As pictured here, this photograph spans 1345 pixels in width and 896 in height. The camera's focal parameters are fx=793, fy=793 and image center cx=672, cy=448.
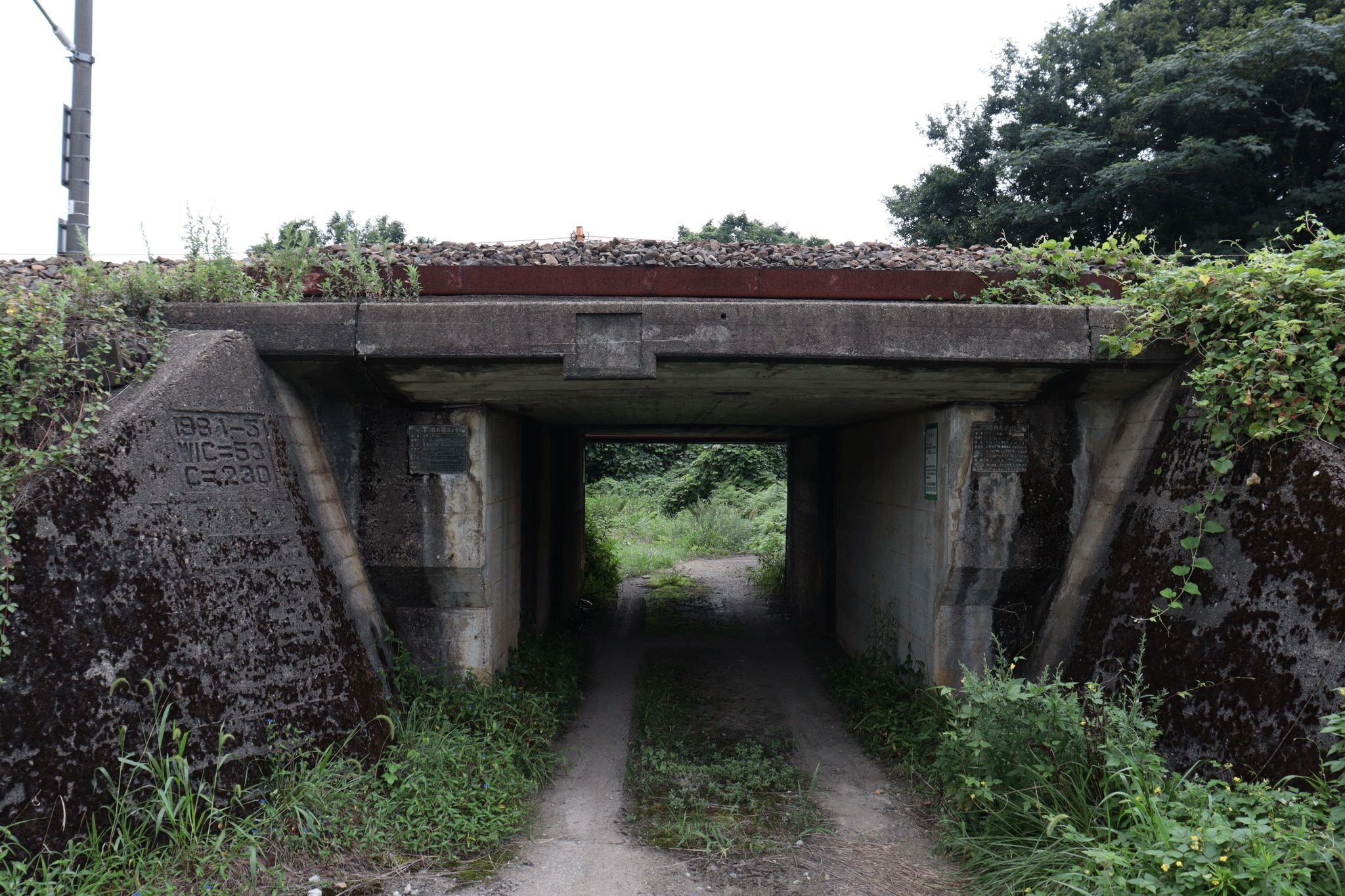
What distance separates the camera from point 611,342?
15.0 ft

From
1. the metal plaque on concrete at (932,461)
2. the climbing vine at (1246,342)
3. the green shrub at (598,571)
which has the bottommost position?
the green shrub at (598,571)

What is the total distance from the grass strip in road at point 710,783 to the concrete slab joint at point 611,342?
2.58 meters

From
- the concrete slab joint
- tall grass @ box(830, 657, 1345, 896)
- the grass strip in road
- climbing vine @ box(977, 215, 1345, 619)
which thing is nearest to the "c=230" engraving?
the concrete slab joint

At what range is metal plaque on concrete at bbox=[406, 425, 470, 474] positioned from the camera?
16.9ft

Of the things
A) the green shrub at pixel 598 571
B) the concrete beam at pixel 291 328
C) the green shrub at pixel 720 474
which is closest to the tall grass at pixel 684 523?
the green shrub at pixel 720 474

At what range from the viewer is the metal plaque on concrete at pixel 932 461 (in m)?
5.52

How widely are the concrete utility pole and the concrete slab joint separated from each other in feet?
14.6

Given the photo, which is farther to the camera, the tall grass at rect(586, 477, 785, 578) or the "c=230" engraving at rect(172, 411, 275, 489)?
the tall grass at rect(586, 477, 785, 578)

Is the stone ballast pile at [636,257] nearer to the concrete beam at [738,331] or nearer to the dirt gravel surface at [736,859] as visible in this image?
the concrete beam at [738,331]

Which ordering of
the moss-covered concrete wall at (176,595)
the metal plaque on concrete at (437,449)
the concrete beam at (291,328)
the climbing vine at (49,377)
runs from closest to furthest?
the moss-covered concrete wall at (176,595) < the climbing vine at (49,377) < the concrete beam at (291,328) < the metal plaque on concrete at (437,449)

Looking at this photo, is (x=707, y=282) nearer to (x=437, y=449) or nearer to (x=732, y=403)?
(x=732, y=403)

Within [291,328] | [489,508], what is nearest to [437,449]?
[489,508]

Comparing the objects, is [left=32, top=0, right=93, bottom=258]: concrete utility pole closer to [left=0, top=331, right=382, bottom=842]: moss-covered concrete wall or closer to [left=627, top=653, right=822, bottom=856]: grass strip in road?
[left=0, top=331, right=382, bottom=842]: moss-covered concrete wall

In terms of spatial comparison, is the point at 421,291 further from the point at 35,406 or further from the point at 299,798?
the point at 299,798
